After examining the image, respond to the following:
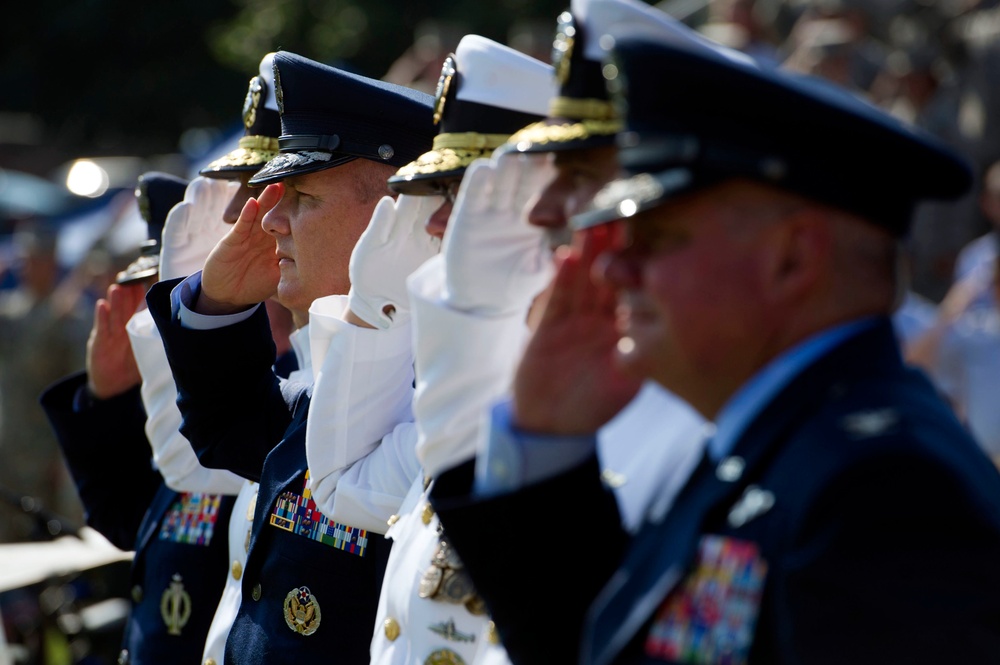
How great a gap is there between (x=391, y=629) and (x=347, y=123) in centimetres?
139

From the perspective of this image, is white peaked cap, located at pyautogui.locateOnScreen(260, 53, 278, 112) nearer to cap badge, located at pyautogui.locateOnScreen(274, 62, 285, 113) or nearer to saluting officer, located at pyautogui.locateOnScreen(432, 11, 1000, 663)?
cap badge, located at pyautogui.locateOnScreen(274, 62, 285, 113)

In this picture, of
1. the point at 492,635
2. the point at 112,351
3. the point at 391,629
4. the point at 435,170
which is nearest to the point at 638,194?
the point at 492,635

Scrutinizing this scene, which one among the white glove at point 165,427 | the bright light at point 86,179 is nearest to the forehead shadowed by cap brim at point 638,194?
the white glove at point 165,427

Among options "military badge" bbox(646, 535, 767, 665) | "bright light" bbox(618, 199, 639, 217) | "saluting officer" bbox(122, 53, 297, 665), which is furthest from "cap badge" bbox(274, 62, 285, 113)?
"military badge" bbox(646, 535, 767, 665)

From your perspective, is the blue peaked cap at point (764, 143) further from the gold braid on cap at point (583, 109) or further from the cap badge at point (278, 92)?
the cap badge at point (278, 92)

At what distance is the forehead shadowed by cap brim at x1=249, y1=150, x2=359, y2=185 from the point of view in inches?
138

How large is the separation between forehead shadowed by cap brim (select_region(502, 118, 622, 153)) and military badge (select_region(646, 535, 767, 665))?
2.35 ft

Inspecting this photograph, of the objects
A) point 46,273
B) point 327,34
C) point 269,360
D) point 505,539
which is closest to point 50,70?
point 327,34

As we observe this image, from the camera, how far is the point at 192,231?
14.2ft

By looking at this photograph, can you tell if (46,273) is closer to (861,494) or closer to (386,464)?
(386,464)

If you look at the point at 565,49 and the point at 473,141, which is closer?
the point at 565,49

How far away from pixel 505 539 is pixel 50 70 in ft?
87.5

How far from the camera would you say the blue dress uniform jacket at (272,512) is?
10.6ft

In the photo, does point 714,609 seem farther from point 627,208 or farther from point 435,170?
point 435,170
